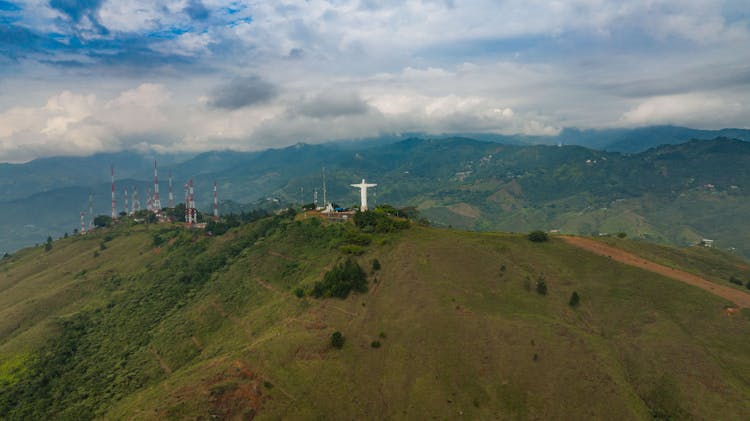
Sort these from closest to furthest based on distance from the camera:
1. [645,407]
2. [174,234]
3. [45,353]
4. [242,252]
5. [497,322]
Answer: [645,407] → [497,322] → [45,353] → [242,252] → [174,234]

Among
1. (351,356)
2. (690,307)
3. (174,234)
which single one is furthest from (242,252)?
(690,307)

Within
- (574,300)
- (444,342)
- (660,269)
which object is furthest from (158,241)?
(660,269)

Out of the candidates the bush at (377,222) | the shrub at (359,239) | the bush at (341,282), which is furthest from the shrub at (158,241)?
the bush at (341,282)

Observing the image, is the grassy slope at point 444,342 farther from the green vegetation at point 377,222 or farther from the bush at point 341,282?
the green vegetation at point 377,222

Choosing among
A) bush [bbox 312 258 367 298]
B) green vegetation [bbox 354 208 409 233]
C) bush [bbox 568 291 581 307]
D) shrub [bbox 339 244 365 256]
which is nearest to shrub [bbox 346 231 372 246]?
shrub [bbox 339 244 365 256]

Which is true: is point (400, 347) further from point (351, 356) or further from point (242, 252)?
point (242, 252)

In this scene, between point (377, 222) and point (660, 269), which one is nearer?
point (660, 269)

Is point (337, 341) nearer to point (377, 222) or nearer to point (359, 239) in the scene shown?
point (359, 239)
